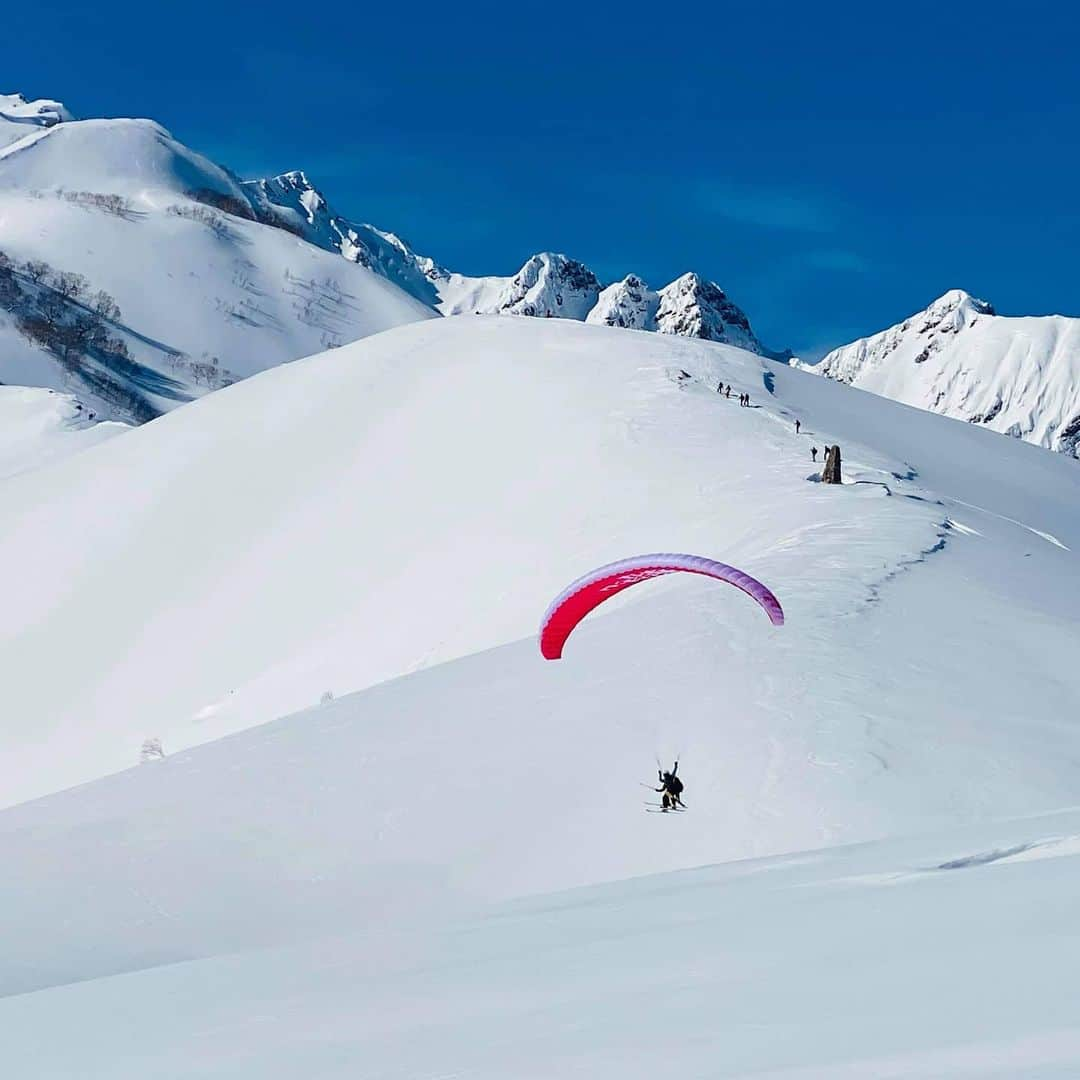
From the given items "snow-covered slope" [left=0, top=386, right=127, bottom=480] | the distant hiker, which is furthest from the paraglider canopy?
"snow-covered slope" [left=0, top=386, right=127, bottom=480]

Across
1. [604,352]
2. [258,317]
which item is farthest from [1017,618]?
[258,317]

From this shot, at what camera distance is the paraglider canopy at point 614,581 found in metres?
17.0

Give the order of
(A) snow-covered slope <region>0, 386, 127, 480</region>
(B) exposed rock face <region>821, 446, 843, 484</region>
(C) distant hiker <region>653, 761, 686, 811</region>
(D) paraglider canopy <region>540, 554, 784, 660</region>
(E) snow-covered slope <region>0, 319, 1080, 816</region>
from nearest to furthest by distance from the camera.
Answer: (C) distant hiker <region>653, 761, 686, 811</region> < (D) paraglider canopy <region>540, 554, 784, 660</region> < (E) snow-covered slope <region>0, 319, 1080, 816</region> < (B) exposed rock face <region>821, 446, 843, 484</region> < (A) snow-covered slope <region>0, 386, 127, 480</region>

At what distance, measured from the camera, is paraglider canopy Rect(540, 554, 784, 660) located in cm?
1695

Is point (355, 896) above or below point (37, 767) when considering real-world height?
below

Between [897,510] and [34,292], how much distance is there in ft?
493

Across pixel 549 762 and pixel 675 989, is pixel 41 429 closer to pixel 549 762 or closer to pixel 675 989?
pixel 549 762

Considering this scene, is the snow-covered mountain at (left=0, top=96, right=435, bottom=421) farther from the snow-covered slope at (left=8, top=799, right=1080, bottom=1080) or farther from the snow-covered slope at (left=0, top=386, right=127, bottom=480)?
the snow-covered slope at (left=8, top=799, right=1080, bottom=1080)

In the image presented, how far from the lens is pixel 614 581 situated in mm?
18000

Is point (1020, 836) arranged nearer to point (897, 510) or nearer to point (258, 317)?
point (897, 510)

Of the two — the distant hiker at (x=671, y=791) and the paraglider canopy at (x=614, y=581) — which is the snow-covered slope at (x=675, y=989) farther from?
the paraglider canopy at (x=614, y=581)

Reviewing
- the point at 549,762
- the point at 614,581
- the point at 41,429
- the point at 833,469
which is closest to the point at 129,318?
the point at 41,429

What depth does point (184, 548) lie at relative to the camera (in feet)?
146

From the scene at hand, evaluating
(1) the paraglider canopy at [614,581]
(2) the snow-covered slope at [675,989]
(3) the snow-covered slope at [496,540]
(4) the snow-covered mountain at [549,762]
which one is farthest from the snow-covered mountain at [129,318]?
(2) the snow-covered slope at [675,989]
